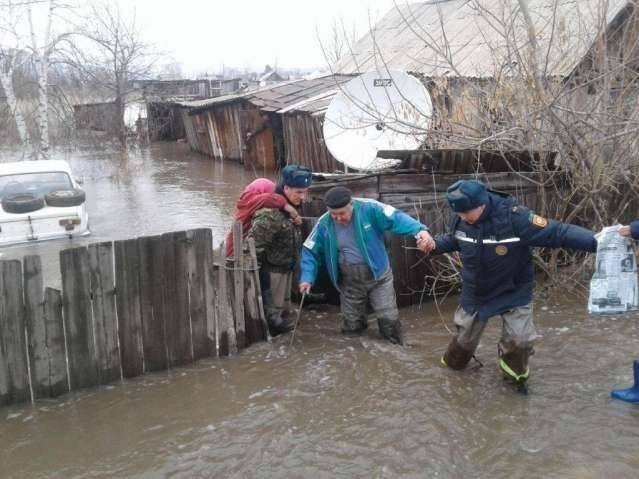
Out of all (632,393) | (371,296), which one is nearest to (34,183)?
(371,296)

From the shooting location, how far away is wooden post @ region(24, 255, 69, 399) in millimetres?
4301

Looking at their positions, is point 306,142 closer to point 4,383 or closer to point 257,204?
point 257,204

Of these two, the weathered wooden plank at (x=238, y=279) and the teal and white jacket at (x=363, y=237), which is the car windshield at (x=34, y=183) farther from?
the teal and white jacket at (x=363, y=237)

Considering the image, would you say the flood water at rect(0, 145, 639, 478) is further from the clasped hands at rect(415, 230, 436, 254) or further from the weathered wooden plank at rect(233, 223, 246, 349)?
the clasped hands at rect(415, 230, 436, 254)

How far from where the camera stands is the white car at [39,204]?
9859 millimetres

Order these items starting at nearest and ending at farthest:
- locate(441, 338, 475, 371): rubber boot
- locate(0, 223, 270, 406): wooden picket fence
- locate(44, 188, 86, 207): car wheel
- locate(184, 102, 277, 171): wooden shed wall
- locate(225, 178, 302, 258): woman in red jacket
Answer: locate(0, 223, 270, 406): wooden picket fence < locate(441, 338, 475, 371): rubber boot < locate(225, 178, 302, 258): woman in red jacket < locate(44, 188, 86, 207): car wheel < locate(184, 102, 277, 171): wooden shed wall

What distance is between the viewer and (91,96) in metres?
36.2

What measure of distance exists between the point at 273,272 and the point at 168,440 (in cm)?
209

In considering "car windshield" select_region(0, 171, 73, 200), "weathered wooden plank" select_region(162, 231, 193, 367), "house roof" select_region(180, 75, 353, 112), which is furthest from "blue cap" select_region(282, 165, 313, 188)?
"house roof" select_region(180, 75, 353, 112)

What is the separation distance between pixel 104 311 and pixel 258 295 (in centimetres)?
133

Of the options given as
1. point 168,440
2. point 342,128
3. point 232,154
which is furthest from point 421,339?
point 232,154

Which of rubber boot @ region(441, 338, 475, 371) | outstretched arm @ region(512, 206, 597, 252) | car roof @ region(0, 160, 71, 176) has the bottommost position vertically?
rubber boot @ region(441, 338, 475, 371)

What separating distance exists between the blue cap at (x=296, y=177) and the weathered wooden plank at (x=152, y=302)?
137 centimetres

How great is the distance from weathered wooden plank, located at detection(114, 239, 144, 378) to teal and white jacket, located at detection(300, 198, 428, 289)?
140cm
